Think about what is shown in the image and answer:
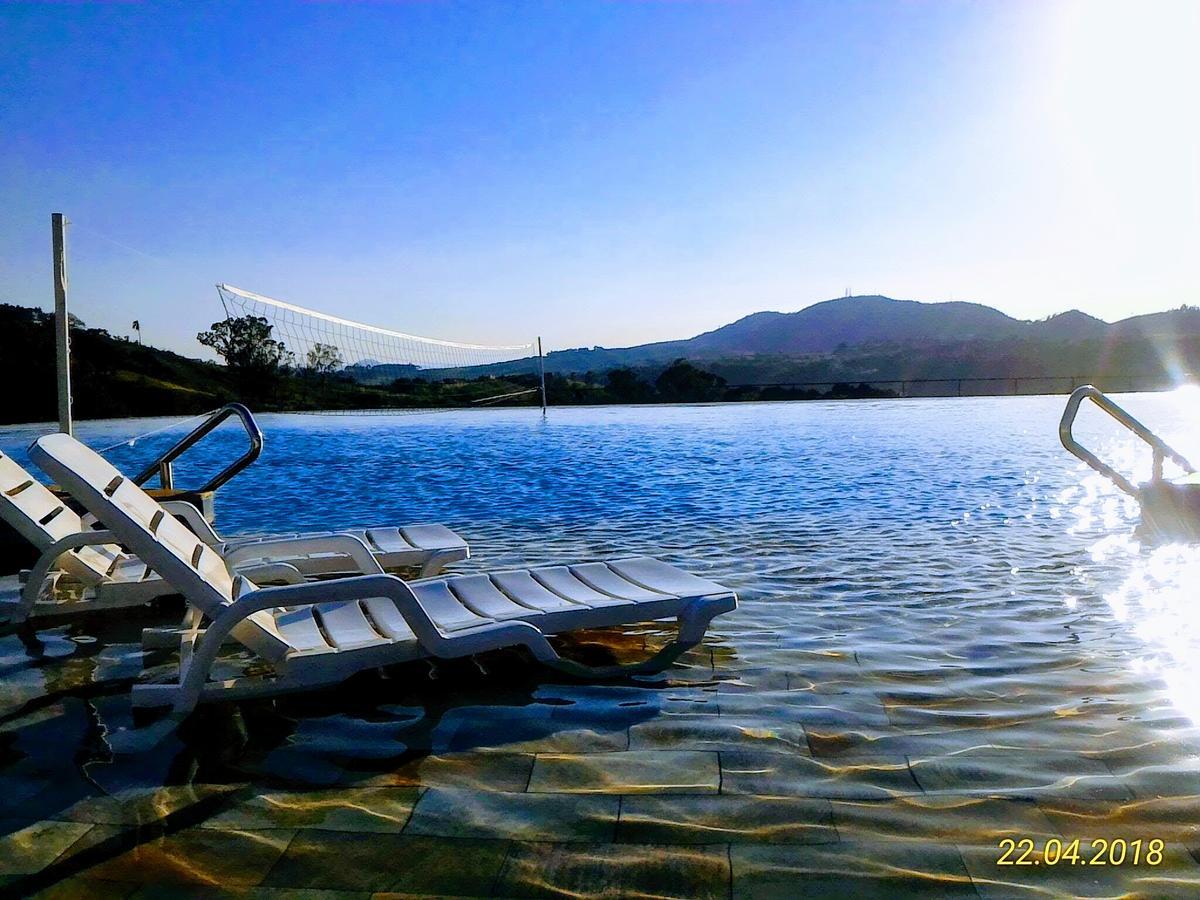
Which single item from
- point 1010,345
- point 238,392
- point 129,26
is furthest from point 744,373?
point 129,26

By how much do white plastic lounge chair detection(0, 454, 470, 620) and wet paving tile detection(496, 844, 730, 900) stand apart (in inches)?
104

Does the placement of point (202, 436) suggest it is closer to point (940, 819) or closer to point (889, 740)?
point (889, 740)

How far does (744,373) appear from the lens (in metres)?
59.0

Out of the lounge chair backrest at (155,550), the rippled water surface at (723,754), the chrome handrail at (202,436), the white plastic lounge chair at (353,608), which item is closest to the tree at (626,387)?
the chrome handrail at (202,436)

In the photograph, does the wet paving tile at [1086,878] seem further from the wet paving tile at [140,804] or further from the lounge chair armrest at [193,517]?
the lounge chair armrest at [193,517]

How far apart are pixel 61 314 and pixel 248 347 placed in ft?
83.5

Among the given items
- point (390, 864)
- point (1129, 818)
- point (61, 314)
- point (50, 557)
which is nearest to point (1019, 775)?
point (1129, 818)

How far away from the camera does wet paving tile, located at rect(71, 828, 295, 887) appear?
2.23m

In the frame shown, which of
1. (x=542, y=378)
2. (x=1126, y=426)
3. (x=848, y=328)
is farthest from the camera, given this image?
(x=848, y=328)

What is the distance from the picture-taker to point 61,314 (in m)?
7.29

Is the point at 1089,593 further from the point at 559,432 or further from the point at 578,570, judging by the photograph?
the point at 559,432

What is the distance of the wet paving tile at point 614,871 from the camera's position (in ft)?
7.10

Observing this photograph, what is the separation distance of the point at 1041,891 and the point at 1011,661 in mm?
2086

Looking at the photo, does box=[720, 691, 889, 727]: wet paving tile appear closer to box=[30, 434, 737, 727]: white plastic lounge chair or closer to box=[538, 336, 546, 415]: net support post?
box=[30, 434, 737, 727]: white plastic lounge chair
